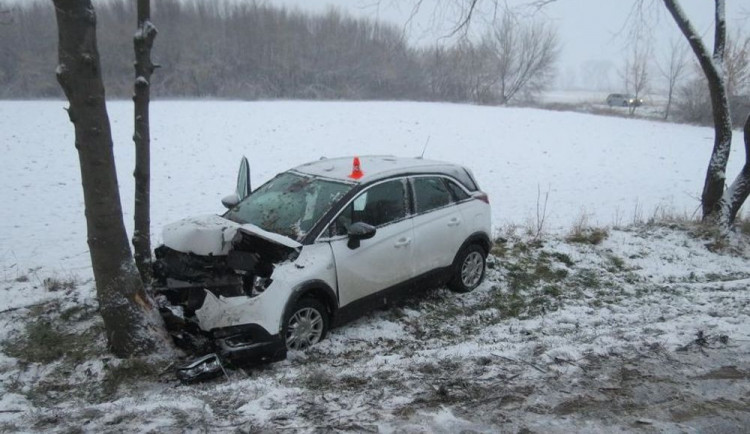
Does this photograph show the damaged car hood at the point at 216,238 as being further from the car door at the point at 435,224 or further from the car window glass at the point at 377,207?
the car door at the point at 435,224

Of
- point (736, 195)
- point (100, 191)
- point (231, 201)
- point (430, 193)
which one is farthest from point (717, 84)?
point (100, 191)

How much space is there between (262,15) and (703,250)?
51777 millimetres

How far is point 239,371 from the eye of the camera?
423cm

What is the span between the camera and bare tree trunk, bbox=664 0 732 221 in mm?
8695

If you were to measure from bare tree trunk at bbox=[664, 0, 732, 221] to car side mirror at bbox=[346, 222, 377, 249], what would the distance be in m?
7.09

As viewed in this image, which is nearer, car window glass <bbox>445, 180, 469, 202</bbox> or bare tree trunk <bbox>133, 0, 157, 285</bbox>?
bare tree trunk <bbox>133, 0, 157, 285</bbox>

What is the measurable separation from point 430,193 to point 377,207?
884mm

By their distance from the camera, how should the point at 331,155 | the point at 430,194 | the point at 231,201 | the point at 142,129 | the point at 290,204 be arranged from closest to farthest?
the point at 290,204 < the point at 142,129 < the point at 430,194 < the point at 231,201 < the point at 331,155

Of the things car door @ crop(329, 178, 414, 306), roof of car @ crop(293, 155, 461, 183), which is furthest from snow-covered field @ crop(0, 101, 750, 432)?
roof of car @ crop(293, 155, 461, 183)

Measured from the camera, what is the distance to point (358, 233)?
4.83 metres

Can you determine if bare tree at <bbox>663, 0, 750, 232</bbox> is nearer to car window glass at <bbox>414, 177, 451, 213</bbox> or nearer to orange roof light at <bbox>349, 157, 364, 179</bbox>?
car window glass at <bbox>414, 177, 451, 213</bbox>

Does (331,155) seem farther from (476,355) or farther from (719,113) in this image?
(476,355)

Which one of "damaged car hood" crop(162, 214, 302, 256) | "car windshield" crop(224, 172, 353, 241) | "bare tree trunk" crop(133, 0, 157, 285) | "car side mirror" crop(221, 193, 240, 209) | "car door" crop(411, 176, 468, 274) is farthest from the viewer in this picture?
"car side mirror" crop(221, 193, 240, 209)

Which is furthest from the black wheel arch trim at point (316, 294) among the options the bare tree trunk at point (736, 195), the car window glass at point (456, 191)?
the bare tree trunk at point (736, 195)
